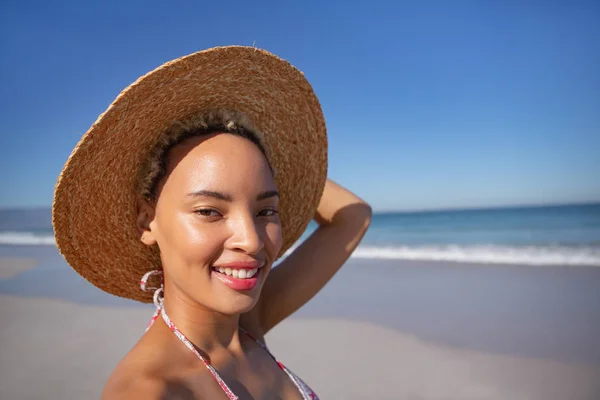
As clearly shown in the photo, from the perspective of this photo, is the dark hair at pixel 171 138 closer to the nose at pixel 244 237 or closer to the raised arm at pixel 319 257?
the nose at pixel 244 237

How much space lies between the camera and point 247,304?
4.12 feet

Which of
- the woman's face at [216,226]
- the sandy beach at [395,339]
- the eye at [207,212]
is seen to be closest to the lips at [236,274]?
the woman's face at [216,226]

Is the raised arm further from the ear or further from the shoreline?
the shoreline

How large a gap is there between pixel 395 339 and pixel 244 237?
3.52m

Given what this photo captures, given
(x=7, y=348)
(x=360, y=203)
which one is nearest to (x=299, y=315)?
(x=7, y=348)

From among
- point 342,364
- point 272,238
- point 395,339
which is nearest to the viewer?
point 272,238

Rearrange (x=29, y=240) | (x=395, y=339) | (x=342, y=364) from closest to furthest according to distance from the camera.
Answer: (x=342, y=364), (x=395, y=339), (x=29, y=240)

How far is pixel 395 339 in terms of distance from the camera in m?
4.29

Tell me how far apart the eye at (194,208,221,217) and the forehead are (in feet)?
0.21

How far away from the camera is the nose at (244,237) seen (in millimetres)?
1201

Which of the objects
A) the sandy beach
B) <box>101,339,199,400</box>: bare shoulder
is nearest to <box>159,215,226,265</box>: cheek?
<box>101,339,199,400</box>: bare shoulder

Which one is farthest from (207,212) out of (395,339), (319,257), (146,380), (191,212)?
(395,339)

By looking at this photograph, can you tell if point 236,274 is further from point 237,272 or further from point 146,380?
point 146,380

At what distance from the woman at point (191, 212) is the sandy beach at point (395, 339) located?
6.96 ft
